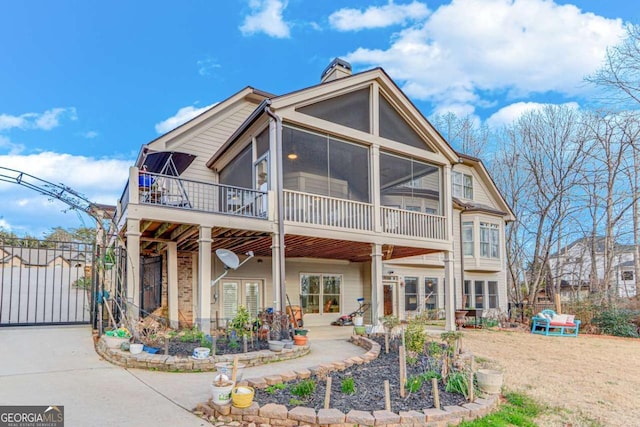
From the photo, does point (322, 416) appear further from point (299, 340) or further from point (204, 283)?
point (204, 283)

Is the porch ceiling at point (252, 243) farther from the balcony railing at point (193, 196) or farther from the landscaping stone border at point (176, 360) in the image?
the landscaping stone border at point (176, 360)

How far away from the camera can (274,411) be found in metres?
4.30

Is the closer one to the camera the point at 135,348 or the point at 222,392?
the point at 222,392

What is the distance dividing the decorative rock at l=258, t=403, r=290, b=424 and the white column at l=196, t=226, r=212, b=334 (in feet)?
13.9

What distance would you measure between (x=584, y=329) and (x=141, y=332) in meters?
15.2

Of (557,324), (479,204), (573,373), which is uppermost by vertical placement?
(479,204)

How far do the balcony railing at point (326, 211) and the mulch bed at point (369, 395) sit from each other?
4.38 meters

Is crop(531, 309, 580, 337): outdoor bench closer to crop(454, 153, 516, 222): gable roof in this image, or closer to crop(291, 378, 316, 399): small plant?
crop(454, 153, 516, 222): gable roof

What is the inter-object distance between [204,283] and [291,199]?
2.93 meters

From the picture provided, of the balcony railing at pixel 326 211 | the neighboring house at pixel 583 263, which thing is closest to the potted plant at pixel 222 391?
the balcony railing at pixel 326 211

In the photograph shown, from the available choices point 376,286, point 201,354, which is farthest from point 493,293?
point 201,354

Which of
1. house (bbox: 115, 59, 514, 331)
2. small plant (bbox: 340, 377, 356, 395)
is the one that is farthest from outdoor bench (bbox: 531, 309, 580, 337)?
small plant (bbox: 340, 377, 356, 395)

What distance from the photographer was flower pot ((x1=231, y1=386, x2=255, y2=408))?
4.34 metres

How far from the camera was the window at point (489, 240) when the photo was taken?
60.6 feet
